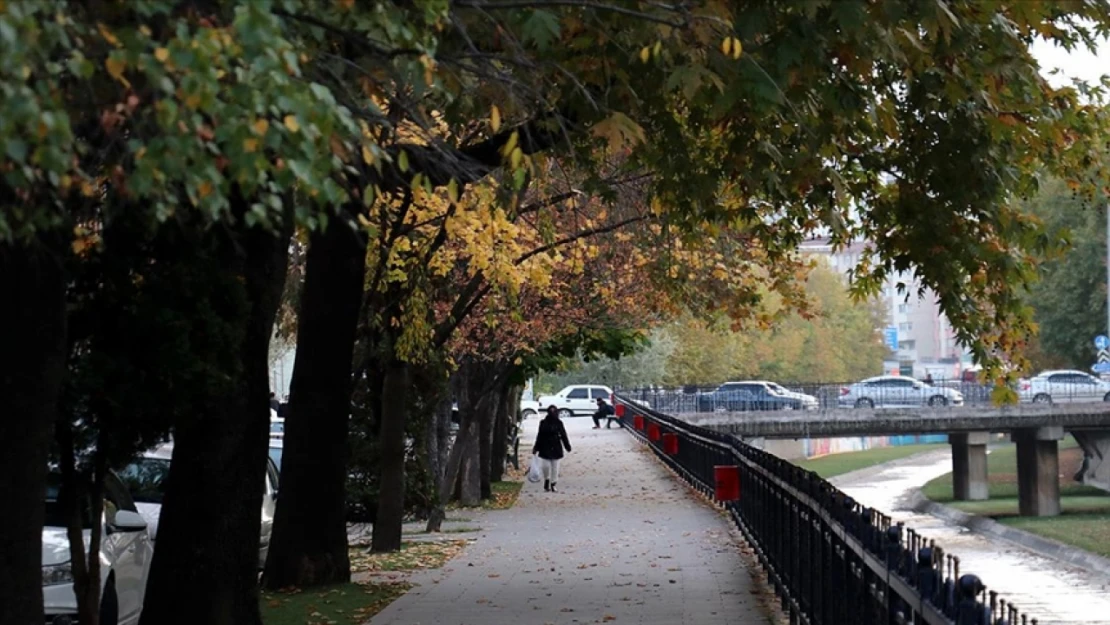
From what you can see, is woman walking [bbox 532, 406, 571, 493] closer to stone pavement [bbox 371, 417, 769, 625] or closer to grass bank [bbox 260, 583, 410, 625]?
stone pavement [bbox 371, 417, 769, 625]

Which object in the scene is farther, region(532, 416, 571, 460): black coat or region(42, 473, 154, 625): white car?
region(532, 416, 571, 460): black coat

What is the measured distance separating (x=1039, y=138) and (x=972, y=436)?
69.2m

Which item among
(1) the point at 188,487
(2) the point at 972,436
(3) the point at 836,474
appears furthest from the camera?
(3) the point at 836,474

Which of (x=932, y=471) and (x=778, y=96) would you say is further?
(x=932, y=471)

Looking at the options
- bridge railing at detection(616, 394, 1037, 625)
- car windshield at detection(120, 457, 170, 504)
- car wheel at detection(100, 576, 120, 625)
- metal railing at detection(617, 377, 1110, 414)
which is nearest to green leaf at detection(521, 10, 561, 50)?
bridge railing at detection(616, 394, 1037, 625)

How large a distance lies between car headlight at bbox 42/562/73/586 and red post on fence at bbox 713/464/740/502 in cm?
1147

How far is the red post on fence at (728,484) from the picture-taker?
22.3 meters

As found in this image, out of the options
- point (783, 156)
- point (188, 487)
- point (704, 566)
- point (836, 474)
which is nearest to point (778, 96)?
point (783, 156)

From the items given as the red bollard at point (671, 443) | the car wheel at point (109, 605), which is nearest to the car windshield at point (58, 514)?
the car wheel at point (109, 605)

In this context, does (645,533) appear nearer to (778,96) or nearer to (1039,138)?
(1039,138)

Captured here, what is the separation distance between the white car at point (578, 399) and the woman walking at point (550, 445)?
57.4 metres

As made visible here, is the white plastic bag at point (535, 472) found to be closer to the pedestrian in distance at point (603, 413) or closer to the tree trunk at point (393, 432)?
the tree trunk at point (393, 432)

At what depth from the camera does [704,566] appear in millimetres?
19781

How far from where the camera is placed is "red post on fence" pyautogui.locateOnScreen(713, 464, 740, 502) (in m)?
22.3
